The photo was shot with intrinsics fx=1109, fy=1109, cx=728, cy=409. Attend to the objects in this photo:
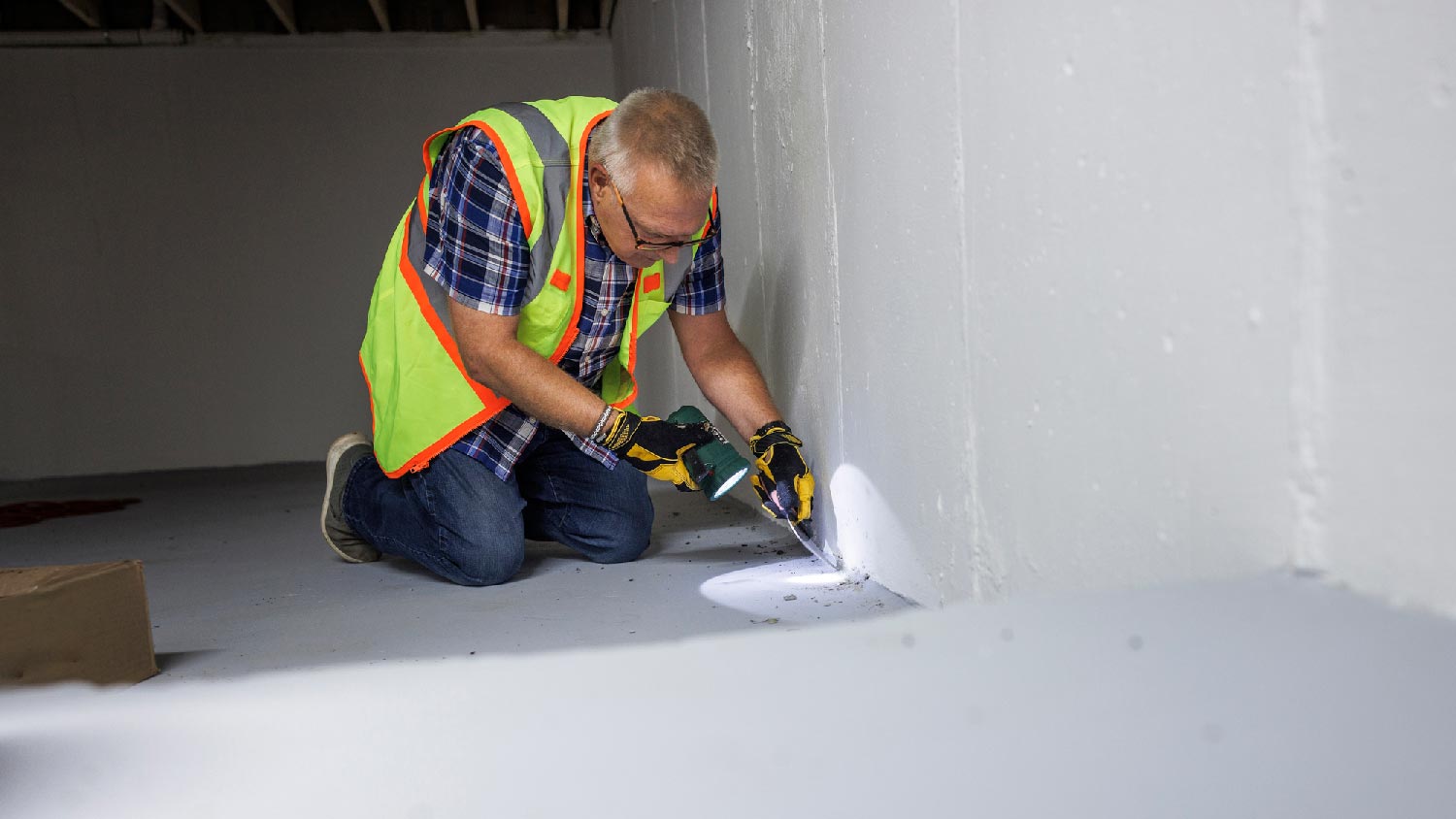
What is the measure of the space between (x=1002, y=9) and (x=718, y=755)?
0.93m

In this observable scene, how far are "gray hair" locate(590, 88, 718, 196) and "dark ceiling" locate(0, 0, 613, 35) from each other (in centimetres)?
461

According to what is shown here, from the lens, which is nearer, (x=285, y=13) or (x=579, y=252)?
(x=579, y=252)

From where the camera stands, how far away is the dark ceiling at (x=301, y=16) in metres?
6.25

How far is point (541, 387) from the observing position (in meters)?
2.10

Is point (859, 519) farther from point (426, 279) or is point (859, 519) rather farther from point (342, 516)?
point (342, 516)

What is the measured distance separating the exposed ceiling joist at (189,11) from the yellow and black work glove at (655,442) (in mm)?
5113

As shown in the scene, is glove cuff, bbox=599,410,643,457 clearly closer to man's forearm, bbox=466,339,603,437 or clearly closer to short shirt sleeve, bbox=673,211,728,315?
man's forearm, bbox=466,339,603,437

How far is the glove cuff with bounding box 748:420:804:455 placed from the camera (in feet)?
7.18

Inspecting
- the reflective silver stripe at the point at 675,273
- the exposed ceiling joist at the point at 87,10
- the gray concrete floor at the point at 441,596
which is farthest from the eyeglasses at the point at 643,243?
the exposed ceiling joist at the point at 87,10

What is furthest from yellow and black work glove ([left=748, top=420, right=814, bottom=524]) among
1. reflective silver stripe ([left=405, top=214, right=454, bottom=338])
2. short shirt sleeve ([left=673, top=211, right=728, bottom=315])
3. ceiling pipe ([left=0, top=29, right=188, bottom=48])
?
ceiling pipe ([left=0, top=29, right=188, bottom=48])

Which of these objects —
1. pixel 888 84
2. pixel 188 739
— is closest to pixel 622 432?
pixel 888 84

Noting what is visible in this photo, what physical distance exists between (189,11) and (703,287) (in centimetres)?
510

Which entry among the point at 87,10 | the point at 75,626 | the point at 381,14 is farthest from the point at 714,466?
the point at 87,10

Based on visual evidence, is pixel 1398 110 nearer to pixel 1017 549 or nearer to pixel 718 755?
pixel 718 755
